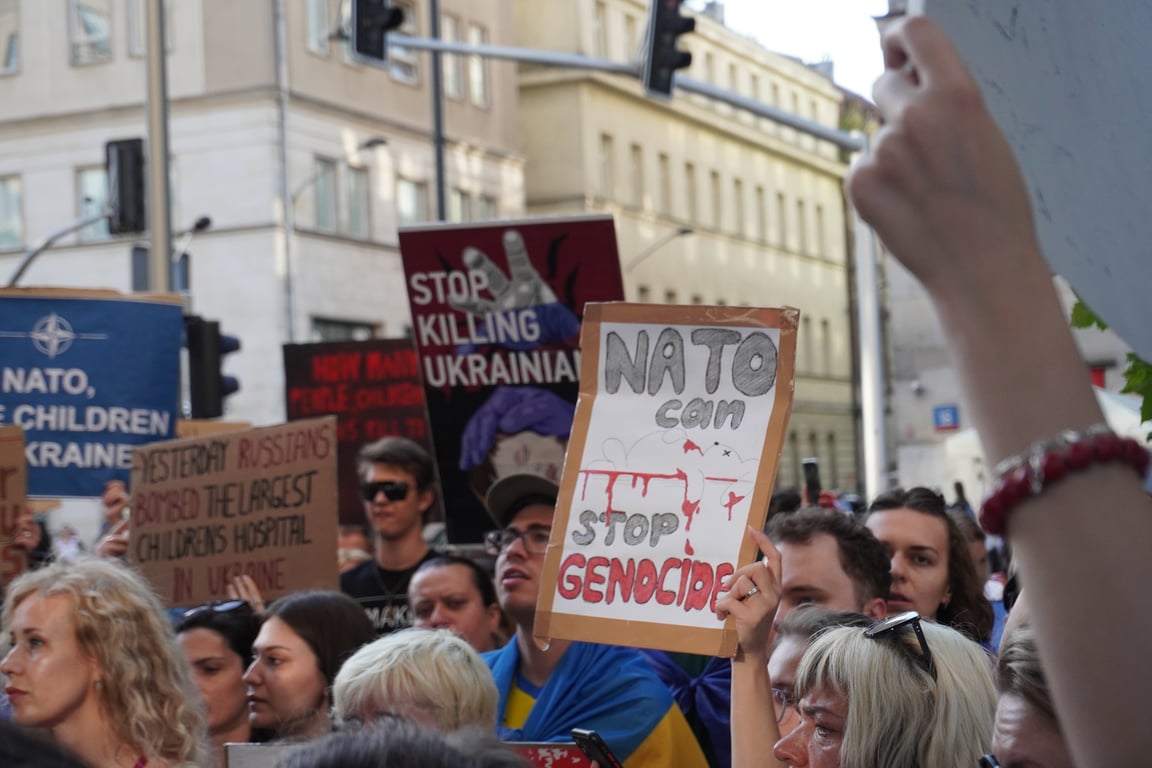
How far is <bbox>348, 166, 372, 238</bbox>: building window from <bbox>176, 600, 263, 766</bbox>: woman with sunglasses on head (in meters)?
34.0

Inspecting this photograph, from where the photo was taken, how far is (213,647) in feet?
17.1

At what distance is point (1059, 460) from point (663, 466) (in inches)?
116

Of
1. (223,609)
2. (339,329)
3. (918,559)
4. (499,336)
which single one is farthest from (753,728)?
(339,329)

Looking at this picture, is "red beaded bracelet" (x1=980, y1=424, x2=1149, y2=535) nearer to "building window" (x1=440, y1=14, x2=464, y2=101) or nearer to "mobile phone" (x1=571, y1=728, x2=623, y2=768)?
"mobile phone" (x1=571, y1=728, x2=623, y2=768)

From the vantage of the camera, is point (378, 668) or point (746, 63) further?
point (746, 63)

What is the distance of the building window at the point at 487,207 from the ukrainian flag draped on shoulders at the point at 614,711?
3839cm

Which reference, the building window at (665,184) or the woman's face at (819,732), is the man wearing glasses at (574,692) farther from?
the building window at (665,184)

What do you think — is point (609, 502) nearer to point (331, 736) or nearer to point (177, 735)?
point (177, 735)

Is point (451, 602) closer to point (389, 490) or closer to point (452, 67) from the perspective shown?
point (389, 490)

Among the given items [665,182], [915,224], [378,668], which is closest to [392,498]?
[378,668]

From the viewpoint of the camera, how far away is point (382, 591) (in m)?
6.83

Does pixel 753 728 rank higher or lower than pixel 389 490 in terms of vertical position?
lower

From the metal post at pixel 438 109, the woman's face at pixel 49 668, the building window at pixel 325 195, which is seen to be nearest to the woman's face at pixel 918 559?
the woman's face at pixel 49 668

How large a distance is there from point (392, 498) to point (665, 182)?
47.4m
